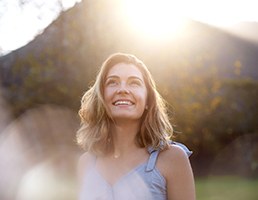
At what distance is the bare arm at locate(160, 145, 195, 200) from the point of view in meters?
2.11

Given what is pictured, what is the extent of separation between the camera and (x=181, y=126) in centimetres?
1248

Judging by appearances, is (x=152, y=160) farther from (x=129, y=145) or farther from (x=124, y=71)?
(x=124, y=71)

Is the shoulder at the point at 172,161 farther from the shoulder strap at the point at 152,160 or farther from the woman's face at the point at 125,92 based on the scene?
the woman's face at the point at 125,92

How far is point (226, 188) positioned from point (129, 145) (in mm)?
10769

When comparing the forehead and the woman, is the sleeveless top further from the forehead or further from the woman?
the forehead

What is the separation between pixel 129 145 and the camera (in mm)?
2229

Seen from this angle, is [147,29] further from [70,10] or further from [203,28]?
[203,28]

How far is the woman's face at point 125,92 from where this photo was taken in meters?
2.16

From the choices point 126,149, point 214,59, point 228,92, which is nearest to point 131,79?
point 126,149

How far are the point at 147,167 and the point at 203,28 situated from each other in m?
13.3

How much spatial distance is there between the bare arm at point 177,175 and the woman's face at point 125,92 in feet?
0.69

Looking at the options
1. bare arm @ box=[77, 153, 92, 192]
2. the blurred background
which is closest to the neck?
bare arm @ box=[77, 153, 92, 192]

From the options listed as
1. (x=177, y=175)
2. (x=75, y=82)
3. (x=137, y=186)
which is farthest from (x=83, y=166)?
(x=75, y=82)

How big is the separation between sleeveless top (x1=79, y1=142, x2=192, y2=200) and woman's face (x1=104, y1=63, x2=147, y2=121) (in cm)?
17
